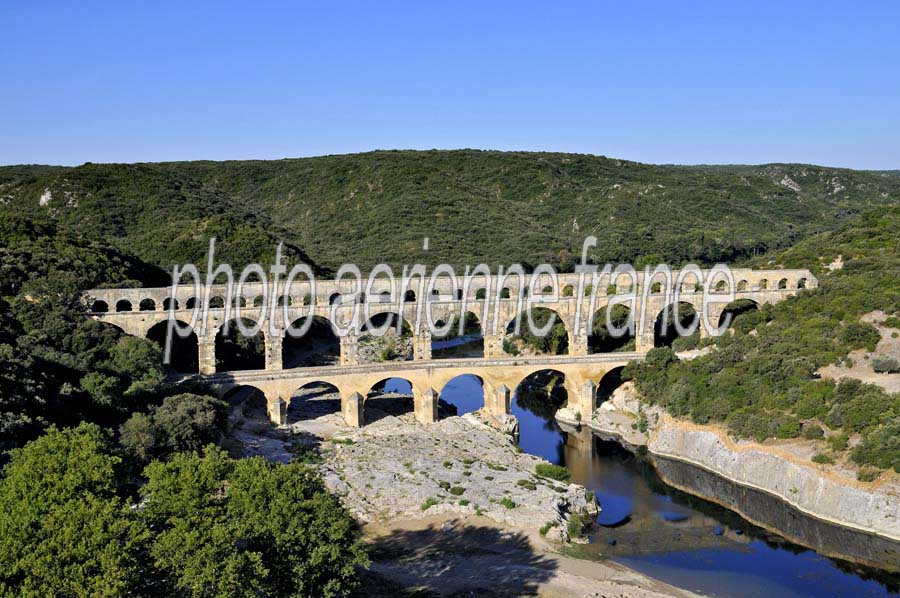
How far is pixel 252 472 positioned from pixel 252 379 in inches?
749

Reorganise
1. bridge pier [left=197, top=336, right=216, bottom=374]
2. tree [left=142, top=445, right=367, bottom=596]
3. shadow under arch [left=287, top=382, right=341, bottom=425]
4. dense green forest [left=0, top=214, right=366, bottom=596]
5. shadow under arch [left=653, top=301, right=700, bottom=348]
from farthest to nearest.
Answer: shadow under arch [left=653, top=301, right=700, bottom=348] → bridge pier [left=197, top=336, right=216, bottom=374] → shadow under arch [left=287, top=382, right=341, bottom=425] → tree [left=142, top=445, right=367, bottom=596] → dense green forest [left=0, top=214, right=366, bottom=596]

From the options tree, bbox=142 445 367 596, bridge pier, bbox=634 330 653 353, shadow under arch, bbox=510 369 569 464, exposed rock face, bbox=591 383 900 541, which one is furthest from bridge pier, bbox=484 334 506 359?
tree, bbox=142 445 367 596

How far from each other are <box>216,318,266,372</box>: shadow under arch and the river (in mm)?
19881

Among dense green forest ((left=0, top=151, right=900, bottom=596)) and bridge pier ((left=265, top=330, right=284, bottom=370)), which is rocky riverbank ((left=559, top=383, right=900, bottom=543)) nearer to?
dense green forest ((left=0, top=151, right=900, bottom=596))

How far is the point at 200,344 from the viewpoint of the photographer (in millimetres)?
42062

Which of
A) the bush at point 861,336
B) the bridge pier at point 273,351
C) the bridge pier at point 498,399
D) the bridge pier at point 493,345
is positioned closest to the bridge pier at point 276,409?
the bridge pier at point 273,351

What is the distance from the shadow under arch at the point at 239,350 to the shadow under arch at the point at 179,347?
168cm

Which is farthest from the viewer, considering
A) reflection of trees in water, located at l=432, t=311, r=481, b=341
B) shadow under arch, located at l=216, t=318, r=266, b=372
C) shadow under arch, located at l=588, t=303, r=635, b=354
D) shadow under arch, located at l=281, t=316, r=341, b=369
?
reflection of trees in water, located at l=432, t=311, r=481, b=341

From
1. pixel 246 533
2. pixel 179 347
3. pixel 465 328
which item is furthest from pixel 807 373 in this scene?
pixel 465 328

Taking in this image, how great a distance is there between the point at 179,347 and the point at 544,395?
21.1m

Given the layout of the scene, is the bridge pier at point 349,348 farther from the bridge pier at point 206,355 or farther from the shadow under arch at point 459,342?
the shadow under arch at point 459,342

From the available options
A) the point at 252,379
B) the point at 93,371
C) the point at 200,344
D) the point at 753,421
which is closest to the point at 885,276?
the point at 753,421

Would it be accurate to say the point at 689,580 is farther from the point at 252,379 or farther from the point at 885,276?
the point at 885,276

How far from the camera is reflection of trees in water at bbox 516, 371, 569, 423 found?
46625mm
